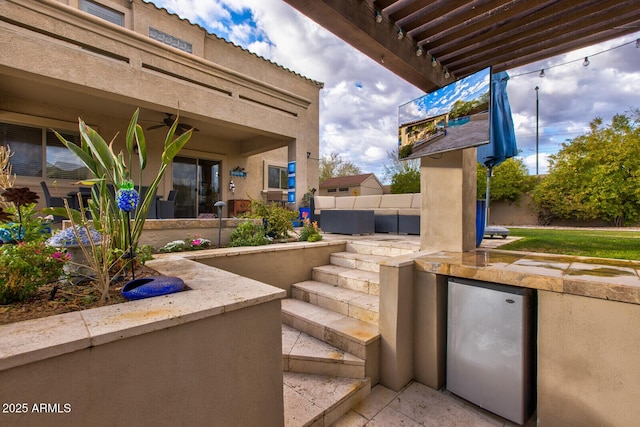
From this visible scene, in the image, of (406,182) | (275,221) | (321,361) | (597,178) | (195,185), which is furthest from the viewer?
(406,182)

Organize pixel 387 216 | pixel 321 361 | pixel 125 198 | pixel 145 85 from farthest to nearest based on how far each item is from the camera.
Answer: pixel 387 216, pixel 145 85, pixel 321 361, pixel 125 198

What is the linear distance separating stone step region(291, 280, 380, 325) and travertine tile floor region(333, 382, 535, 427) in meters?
0.64

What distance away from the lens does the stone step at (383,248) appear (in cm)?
385

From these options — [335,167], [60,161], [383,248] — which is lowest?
[383,248]

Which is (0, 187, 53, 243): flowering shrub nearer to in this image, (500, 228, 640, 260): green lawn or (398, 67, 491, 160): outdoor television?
(398, 67, 491, 160): outdoor television

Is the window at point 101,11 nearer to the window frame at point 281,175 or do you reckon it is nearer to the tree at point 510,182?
the window frame at point 281,175

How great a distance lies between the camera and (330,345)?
256 cm

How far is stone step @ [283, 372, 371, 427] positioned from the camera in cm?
187

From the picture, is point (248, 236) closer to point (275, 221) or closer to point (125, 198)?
point (275, 221)

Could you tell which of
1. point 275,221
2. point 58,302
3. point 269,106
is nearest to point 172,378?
point 58,302

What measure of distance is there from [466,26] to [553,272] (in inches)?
91.3

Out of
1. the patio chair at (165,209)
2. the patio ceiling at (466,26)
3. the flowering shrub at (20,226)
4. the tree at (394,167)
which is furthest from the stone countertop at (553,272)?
the tree at (394,167)

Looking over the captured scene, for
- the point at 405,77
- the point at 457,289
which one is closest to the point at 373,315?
the point at 457,289

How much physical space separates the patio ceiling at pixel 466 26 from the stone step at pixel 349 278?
2.38 m
